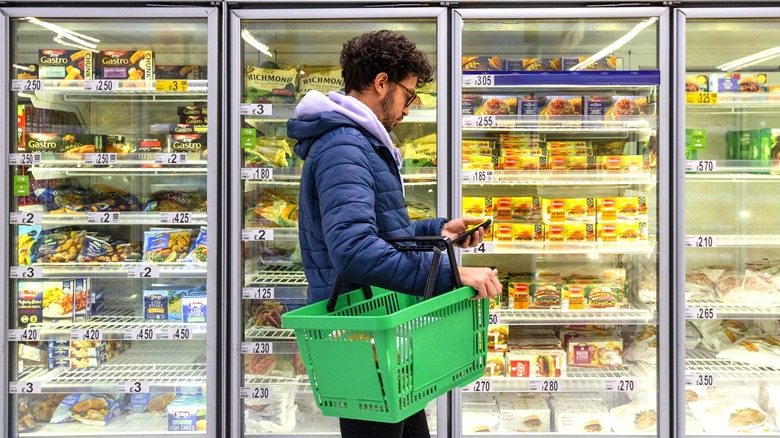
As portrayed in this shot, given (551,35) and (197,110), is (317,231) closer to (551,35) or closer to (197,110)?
(197,110)

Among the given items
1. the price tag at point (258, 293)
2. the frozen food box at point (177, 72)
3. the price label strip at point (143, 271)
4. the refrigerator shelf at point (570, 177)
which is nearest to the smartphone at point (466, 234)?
the refrigerator shelf at point (570, 177)

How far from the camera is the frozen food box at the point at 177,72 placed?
297 cm

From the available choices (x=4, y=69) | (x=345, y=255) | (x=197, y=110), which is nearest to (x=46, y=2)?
(x=4, y=69)

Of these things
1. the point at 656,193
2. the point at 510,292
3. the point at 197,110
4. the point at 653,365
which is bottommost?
the point at 653,365

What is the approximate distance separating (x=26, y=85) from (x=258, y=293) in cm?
133

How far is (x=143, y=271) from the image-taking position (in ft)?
9.36

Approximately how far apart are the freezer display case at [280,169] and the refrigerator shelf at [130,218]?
195mm

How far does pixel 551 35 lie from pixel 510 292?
4.14ft

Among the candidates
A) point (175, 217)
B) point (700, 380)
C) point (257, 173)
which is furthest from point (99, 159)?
point (700, 380)

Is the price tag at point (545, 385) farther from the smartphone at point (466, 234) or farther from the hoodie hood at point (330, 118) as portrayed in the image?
the hoodie hood at point (330, 118)

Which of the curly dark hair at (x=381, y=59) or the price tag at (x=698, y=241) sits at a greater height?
the curly dark hair at (x=381, y=59)

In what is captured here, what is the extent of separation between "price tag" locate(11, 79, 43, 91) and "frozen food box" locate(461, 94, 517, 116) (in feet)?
6.13

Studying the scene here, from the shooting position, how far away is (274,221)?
308 cm

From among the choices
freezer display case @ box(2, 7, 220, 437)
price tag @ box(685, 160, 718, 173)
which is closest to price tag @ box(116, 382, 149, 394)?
freezer display case @ box(2, 7, 220, 437)
